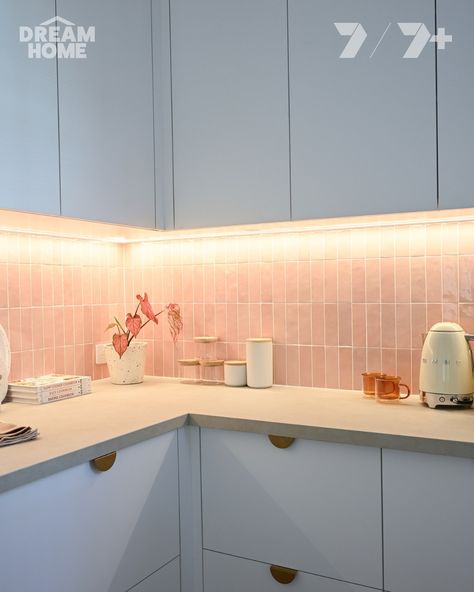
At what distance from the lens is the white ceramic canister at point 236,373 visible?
2.29m

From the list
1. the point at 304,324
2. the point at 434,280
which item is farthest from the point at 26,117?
the point at 434,280

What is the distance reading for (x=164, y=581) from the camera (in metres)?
1.74

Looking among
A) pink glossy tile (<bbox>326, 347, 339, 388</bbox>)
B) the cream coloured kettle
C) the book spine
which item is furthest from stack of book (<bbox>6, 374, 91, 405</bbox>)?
the cream coloured kettle

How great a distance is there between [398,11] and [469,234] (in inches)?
29.3

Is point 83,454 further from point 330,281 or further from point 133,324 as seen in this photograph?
point 330,281

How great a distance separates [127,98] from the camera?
2059 mm

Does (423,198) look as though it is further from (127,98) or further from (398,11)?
(127,98)

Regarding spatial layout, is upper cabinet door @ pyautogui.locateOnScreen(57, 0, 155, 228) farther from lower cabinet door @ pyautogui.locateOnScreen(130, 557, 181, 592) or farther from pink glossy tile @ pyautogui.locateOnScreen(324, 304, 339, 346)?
lower cabinet door @ pyautogui.locateOnScreen(130, 557, 181, 592)

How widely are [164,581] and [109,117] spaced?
146cm

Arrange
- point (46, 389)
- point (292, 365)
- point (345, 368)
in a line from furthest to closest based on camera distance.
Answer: point (292, 365) < point (345, 368) < point (46, 389)

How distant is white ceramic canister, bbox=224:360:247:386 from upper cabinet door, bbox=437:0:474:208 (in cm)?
97

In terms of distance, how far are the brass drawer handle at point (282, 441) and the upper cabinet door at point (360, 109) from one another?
2.33 feet

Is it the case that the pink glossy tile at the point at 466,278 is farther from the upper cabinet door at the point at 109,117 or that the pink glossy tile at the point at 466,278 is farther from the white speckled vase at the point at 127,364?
the white speckled vase at the point at 127,364

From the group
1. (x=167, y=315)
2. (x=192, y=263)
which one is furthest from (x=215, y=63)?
(x=167, y=315)
